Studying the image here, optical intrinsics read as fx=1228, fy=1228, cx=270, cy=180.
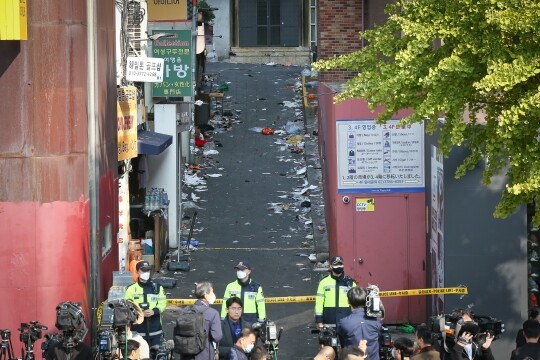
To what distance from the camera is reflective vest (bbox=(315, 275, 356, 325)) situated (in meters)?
15.8

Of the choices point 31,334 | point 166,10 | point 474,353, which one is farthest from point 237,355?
point 166,10

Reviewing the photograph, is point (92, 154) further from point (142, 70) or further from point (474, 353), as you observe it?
point (474, 353)

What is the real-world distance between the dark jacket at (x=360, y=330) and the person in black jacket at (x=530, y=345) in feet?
5.53

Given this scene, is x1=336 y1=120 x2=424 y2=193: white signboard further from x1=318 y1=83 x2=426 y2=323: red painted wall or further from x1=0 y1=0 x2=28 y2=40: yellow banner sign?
x1=0 y1=0 x2=28 y2=40: yellow banner sign

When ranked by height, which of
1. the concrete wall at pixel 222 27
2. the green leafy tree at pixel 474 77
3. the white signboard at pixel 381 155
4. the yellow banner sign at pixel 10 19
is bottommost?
the white signboard at pixel 381 155

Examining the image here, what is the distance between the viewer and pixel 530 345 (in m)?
12.4

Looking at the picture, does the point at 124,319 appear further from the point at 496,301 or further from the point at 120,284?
the point at 496,301

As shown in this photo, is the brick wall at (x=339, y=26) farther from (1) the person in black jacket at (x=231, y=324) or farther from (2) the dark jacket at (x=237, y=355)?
(2) the dark jacket at (x=237, y=355)

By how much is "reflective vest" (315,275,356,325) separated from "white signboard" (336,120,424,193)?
4.19 meters

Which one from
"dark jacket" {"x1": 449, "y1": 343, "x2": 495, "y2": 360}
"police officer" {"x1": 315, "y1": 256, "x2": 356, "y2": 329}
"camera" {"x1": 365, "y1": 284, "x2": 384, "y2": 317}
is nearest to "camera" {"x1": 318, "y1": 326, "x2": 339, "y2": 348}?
"camera" {"x1": 365, "y1": 284, "x2": 384, "y2": 317}

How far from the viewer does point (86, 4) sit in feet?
53.6

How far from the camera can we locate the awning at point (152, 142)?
76.5 feet

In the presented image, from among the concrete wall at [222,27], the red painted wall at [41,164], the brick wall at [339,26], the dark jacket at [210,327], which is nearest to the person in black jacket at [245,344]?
the dark jacket at [210,327]

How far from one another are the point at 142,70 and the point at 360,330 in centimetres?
913
